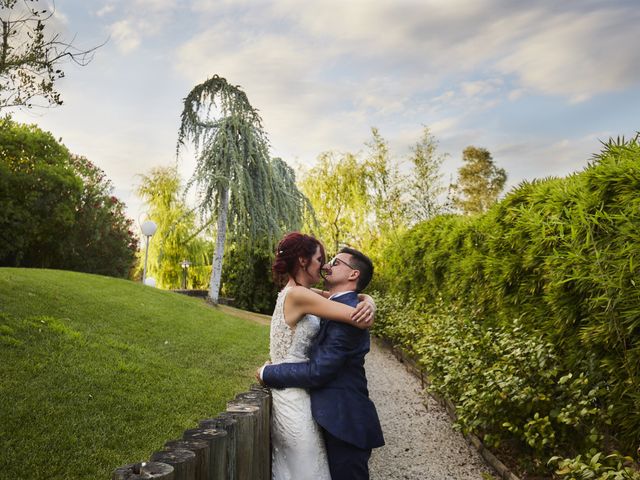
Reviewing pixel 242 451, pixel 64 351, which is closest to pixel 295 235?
pixel 242 451

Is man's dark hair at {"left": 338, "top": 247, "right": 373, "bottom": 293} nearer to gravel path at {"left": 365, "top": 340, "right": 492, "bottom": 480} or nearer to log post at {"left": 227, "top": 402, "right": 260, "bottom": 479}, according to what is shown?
log post at {"left": 227, "top": 402, "right": 260, "bottom": 479}

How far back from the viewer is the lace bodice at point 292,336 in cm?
251

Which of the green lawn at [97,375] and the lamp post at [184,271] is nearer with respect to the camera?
the green lawn at [97,375]

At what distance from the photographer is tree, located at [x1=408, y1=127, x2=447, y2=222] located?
24891mm

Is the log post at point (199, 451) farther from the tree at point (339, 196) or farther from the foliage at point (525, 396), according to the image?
the tree at point (339, 196)

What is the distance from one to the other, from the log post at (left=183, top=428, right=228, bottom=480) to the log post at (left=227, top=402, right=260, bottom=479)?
152 mm

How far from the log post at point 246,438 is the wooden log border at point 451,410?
7.92ft

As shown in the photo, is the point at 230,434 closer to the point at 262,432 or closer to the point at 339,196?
the point at 262,432

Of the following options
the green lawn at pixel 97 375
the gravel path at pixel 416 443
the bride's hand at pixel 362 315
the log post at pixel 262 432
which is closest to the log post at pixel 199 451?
the log post at pixel 262 432

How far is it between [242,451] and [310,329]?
655 mm

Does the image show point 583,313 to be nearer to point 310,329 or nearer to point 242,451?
point 310,329

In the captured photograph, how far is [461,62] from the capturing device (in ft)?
39.8

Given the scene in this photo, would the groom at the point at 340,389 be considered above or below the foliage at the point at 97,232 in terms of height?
below

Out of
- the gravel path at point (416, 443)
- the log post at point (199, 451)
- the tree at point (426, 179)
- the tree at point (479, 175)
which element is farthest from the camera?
the tree at point (479, 175)
